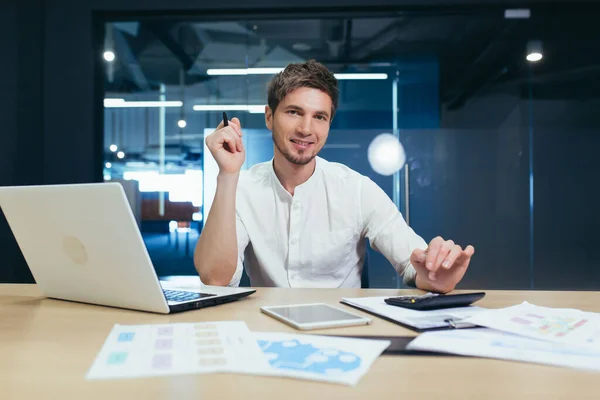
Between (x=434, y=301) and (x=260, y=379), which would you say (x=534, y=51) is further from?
(x=260, y=379)

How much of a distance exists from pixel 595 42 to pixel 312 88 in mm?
2910

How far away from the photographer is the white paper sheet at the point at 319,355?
1.96ft

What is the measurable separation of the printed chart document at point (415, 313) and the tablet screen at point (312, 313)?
0.25 feet

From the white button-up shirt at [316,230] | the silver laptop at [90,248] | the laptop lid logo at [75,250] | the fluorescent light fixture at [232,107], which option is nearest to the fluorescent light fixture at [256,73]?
the fluorescent light fixture at [232,107]

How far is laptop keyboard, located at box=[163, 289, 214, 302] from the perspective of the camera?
1.04 meters

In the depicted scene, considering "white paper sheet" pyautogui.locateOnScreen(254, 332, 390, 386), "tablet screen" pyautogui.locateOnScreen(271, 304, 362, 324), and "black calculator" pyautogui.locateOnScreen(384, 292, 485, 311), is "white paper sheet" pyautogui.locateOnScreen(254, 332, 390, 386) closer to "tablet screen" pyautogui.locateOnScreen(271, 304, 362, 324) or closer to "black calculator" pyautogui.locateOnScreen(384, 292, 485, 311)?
"tablet screen" pyautogui.locateOnScreen(271, 304, 362, 324)

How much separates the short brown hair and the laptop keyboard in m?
0.95

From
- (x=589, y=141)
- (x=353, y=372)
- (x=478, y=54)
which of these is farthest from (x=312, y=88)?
(x=589, y=141)

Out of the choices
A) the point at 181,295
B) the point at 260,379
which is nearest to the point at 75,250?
the point at 181,295

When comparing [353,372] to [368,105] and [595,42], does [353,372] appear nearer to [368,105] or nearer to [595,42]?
[368,105]

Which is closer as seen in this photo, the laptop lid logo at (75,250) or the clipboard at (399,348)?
the clipboard at (399,348)

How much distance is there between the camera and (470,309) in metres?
1.01

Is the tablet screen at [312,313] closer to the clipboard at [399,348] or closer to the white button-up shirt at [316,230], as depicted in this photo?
the clipboard at [399,348]

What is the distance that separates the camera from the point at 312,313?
3.07 ft
